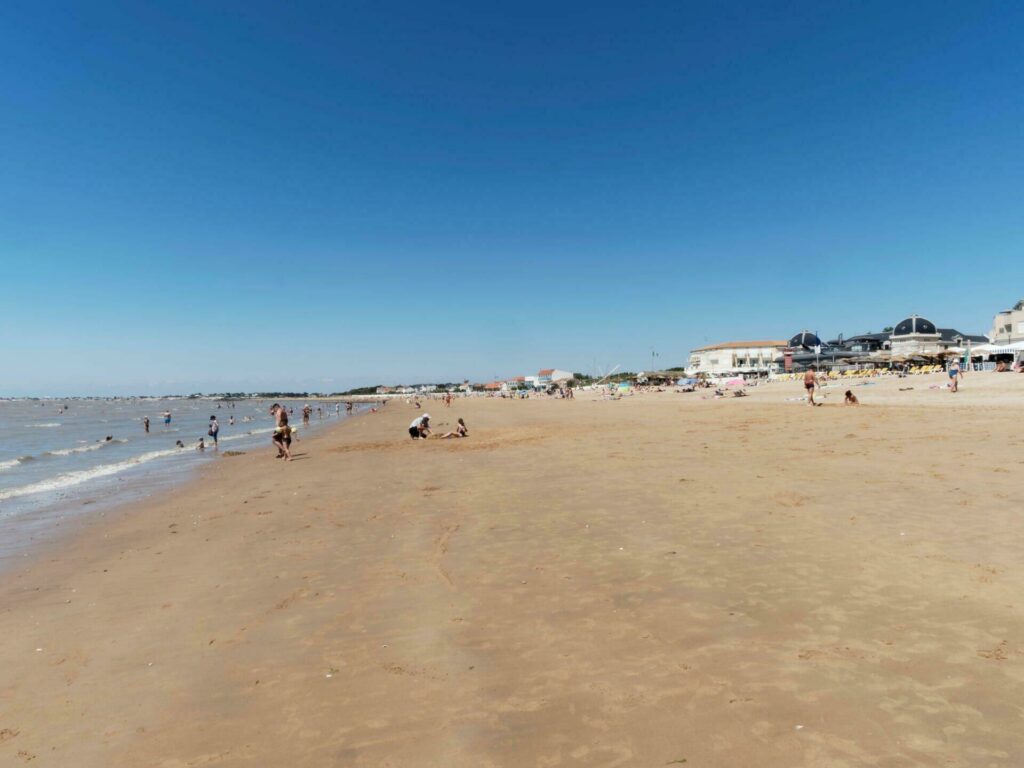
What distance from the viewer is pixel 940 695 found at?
3098 mm

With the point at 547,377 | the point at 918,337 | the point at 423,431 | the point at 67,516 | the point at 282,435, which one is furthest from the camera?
the point at 547,377

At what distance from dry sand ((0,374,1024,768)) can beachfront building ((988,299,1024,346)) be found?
67.8 m

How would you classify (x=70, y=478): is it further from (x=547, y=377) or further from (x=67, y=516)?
(x=547, y=377)

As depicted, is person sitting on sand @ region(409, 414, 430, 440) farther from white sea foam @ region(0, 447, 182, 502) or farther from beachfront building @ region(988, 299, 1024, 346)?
beachfront building @ region(988, 299, 1024, 346)

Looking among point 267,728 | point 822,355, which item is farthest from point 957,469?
point 822,355

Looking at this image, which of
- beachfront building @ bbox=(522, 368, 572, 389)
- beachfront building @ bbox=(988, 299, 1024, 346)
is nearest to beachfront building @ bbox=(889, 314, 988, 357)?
beachfront building @ bbox=(988, 299, 1024, 346)

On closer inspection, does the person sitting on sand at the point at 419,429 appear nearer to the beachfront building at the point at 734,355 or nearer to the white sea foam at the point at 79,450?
the white sea foam at the point at 79,450

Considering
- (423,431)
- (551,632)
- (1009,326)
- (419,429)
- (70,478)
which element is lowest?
(70,478)

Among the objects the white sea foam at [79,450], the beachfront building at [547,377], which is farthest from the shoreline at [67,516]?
the beachfront building at [547,377]

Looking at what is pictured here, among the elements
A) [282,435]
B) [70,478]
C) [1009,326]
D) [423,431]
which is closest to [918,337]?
[1009,326]

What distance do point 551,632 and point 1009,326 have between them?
266 feet

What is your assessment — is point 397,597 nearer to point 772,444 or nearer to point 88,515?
point 88,515

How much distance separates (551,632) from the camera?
13.9 ft

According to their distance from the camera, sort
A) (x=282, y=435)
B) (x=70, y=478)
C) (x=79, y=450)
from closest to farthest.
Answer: (x=70, y=478)
(x=282, y=435)
(x=79, y=450)
